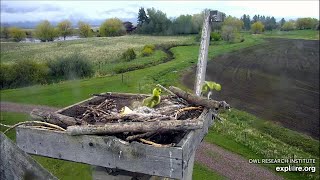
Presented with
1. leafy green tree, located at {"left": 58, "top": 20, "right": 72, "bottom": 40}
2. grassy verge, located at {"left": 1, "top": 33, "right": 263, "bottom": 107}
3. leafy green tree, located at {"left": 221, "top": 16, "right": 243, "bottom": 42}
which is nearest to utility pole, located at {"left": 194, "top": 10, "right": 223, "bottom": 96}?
grassy verge, located at {"left": 1, "top": 33, "right": 263, "bottom": 107}

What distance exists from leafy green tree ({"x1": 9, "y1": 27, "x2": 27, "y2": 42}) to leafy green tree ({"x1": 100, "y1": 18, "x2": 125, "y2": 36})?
9.80m

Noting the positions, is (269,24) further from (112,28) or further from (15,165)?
A: (15,165)

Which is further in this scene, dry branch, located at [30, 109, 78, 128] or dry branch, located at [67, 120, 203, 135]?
dry branch, located at [30, 109, 78, 128]

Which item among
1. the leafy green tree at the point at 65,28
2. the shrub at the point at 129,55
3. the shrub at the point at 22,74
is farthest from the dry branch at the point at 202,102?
the shrub at the point at 129,55

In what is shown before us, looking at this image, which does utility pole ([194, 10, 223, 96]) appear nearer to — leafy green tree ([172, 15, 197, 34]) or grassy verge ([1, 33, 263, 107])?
grassy verge ([1, 33, 263, 107])

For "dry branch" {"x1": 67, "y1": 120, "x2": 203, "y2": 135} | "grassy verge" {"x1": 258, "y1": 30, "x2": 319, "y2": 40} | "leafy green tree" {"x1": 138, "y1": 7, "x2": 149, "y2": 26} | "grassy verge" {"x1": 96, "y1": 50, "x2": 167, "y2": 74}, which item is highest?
"leafy green tree" {"x1": 138, "y1": 7, "x2": 149, "y2": 26}

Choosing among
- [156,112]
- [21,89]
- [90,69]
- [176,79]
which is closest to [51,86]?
[21,89]

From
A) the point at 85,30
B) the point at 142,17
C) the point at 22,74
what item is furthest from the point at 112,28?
the point at 22,74

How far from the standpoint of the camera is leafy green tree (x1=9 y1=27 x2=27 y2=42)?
3591cm

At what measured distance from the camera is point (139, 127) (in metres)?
4.42

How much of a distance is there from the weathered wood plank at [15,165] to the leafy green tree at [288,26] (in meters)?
109

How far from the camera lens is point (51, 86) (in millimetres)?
30812

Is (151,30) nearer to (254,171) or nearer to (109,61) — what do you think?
(109,61)

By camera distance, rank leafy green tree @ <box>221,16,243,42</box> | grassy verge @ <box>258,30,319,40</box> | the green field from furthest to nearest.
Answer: grassy verge @ <box>258,30,319,40</box> < leafy green tree @ <box>221,16,243,42</box> < the green field
